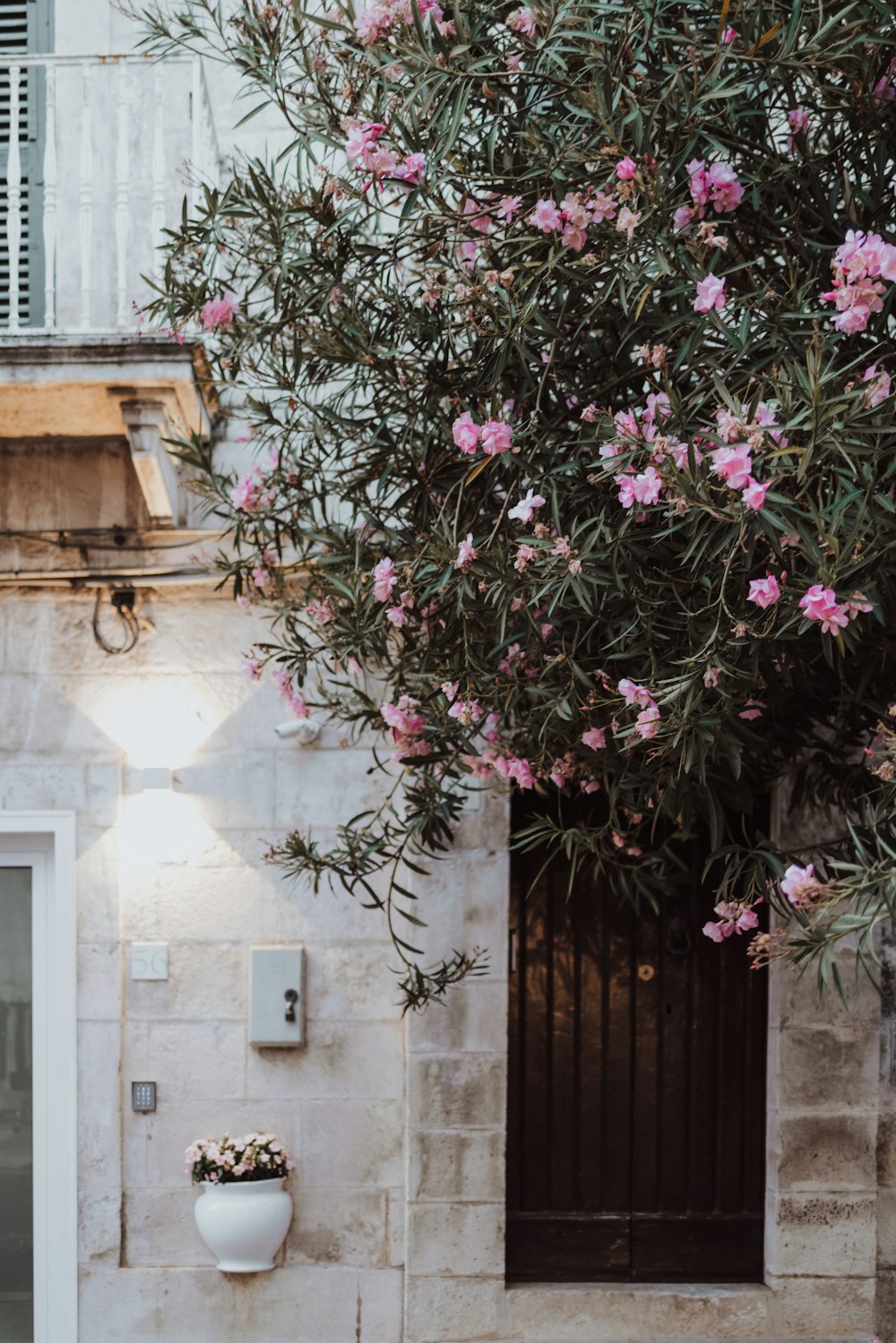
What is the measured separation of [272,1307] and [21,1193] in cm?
117

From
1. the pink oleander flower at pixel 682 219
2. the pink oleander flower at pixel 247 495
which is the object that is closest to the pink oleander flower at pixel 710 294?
the pink oleander flower at pixel 682 219

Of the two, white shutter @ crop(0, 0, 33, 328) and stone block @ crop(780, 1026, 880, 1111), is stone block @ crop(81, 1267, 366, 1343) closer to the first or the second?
stone block @ crop(780, 1026, 880, 1111)

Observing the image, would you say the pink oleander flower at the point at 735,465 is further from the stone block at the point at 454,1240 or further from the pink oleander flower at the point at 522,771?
the stone block at the point at 454,1240

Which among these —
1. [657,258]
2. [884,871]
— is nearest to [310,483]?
[657,258]

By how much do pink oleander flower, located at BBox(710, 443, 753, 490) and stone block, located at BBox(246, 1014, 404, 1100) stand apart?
310cm

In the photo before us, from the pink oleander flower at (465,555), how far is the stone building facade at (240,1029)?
180 cm

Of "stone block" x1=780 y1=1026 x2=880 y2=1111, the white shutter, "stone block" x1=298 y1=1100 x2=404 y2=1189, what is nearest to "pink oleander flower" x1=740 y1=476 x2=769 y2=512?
"stone block" x1=780 y1=1026 x2=880 y2=1111

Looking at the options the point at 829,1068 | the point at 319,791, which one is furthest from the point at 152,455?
the point at 829,1068

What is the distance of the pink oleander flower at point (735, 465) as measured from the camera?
2891mm

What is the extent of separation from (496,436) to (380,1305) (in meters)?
3.66

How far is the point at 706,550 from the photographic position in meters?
3.21

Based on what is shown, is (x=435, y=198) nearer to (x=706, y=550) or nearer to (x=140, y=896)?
(x=706, y=550)

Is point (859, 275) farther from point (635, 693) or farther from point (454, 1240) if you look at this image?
point (454, 1240)

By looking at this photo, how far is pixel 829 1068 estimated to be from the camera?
5.18 meters
